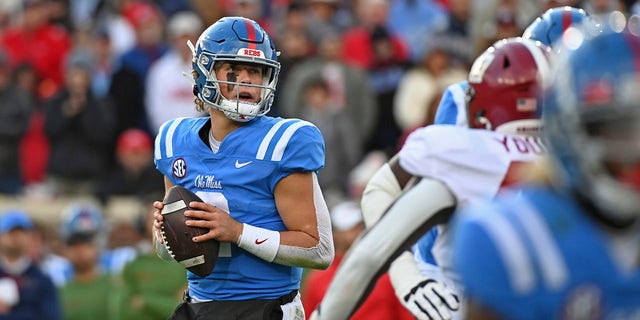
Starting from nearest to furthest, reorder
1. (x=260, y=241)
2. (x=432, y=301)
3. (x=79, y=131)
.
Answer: (x=432, y=301) < (x=260, y=241) < (x=79, y=131)

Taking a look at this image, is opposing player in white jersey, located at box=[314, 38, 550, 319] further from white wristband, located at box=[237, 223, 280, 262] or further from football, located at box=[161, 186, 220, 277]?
football, located at box=[161, 186, 220, 277]

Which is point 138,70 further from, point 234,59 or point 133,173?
point 234,59

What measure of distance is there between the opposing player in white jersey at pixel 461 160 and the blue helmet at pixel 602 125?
117 centimetres

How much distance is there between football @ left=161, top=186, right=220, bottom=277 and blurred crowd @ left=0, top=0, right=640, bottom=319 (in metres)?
4.52

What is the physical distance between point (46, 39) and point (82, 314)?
3.80 m

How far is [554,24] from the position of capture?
15.9ft

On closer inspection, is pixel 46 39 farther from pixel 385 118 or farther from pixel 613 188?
pixel 613 188

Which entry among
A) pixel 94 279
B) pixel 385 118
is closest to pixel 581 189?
pixel 94 279

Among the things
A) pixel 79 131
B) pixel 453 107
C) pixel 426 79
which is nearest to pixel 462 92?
pixel 453 107

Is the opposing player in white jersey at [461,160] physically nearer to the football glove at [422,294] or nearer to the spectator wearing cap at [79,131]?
the football glove at [422,294]

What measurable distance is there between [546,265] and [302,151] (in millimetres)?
2133

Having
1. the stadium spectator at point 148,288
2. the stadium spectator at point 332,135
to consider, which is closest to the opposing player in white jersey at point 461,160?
the stadium spectator at point 148,288

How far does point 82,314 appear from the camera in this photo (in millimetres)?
9117

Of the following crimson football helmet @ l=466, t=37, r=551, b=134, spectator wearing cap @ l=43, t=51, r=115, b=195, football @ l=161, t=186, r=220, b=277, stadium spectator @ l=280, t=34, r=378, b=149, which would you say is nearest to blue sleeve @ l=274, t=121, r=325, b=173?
football @ l=161, t=186, r=220, b=277
